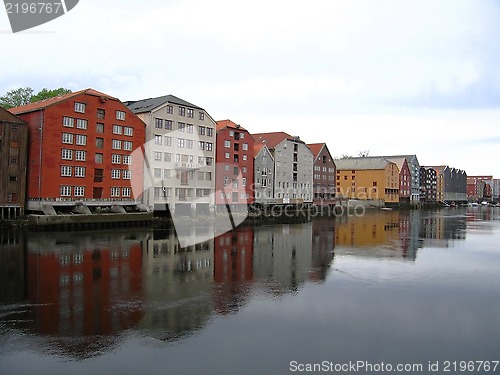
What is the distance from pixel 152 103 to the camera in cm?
6072

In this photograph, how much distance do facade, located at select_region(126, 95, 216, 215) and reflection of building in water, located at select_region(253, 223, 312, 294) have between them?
18733 millimetres

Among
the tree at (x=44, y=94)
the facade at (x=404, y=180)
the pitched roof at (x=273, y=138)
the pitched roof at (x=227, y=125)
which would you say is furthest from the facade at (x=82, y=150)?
the facade at (x=404, y=180)

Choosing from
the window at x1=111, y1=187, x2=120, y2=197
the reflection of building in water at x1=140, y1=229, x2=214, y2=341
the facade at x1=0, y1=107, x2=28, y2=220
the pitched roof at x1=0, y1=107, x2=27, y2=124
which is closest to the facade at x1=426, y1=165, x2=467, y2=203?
the window at x1=111, y1=187, x2=120, y2=197

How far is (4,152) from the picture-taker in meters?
45.2

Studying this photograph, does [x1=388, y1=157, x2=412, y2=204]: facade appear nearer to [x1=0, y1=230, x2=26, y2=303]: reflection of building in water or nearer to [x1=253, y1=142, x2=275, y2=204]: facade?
[x1=253, y1=142, x2=275, y2=204]: facade

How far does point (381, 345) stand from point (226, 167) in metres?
57.0

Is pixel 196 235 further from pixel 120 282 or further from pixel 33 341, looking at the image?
pixel 33 341

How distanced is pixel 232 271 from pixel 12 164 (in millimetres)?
33888

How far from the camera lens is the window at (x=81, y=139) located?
50.2 metres

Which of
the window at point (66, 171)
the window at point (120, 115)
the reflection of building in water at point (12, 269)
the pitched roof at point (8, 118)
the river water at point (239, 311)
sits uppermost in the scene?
the window at point (120, 115)

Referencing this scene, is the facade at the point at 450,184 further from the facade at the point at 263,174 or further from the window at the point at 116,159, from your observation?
the window at the point at 116,159

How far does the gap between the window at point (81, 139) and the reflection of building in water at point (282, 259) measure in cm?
2400

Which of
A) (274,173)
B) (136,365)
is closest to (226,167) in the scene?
(274,173)

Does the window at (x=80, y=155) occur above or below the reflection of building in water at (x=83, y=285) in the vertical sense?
above
